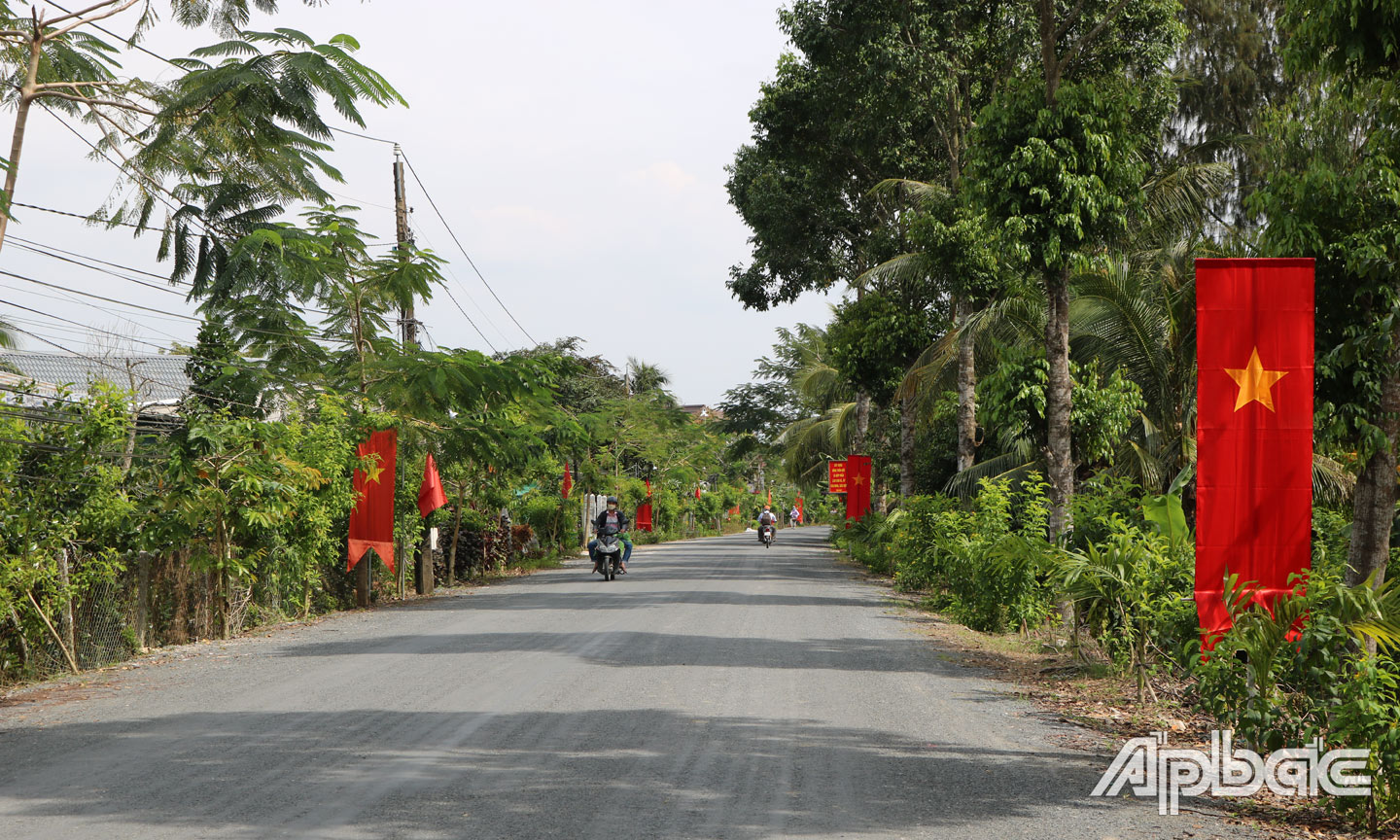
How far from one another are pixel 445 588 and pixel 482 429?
6031mm

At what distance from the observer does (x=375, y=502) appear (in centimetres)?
1784

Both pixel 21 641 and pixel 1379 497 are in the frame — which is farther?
pixel 21 641

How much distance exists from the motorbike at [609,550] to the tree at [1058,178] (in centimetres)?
1310

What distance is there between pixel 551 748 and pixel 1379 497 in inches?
233

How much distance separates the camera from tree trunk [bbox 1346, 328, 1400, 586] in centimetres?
757

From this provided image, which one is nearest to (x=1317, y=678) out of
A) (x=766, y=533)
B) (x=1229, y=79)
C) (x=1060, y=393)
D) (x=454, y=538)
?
(x=1060, y=393)

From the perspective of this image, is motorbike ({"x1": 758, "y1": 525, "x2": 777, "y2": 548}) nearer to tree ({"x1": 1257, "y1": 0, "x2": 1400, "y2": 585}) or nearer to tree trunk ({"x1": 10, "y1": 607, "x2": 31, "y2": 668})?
tree trunk ({"x1": 10, "y1": 607, "x2": 31, "y2": 668})

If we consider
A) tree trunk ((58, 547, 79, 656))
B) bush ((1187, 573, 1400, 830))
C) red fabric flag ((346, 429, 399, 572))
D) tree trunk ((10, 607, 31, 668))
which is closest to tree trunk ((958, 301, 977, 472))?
red fabric flag ((346, 429, 399, 572))

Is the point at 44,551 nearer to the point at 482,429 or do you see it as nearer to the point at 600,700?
the point at 600,700

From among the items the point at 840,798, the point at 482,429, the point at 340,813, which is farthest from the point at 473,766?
the point at 482,429

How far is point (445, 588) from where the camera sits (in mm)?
23891

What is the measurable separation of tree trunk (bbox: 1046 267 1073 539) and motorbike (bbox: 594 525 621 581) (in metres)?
13.3

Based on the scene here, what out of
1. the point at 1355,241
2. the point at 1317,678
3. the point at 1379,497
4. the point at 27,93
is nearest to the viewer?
the point at 1317,678

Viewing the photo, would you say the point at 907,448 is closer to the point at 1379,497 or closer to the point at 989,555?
the point at 989,555
